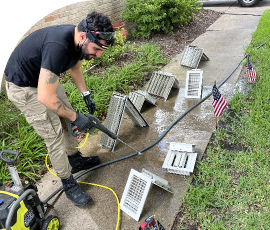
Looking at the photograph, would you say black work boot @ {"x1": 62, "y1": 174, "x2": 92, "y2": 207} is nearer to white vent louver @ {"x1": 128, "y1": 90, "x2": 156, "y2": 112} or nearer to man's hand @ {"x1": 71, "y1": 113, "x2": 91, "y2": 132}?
man's hand @ {"x1": 71, "y1": 113, "x2": 91, "y2": 132}

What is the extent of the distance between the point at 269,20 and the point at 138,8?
3556mm

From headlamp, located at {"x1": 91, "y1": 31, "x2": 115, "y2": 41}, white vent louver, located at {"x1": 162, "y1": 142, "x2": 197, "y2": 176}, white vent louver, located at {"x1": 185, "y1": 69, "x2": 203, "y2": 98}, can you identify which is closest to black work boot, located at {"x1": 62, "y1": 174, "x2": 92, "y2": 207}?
white vent louver, located at {"x1": 162, "y1": 142, "x2": 197, "y2": 176}

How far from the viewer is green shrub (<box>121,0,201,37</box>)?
597 cm

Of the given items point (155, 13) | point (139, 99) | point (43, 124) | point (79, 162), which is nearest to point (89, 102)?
point (79, 162)

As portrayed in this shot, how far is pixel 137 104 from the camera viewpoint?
3.70 m

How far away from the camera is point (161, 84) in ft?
13.4

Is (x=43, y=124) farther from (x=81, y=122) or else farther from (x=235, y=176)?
(x=235, y=176)

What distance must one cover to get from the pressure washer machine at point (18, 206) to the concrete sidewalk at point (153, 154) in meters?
0.38

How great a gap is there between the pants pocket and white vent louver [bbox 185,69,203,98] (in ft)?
8.21

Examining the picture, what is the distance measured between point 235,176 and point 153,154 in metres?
0.99

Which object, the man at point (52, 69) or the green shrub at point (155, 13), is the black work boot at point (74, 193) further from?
the green shrub at point (155, 13)

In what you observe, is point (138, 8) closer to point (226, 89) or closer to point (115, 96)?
point (226, 89)

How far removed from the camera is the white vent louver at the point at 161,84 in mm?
4016

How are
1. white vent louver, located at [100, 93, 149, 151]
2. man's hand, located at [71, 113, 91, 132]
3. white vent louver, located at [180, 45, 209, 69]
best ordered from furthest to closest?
white vent louver, located at [180, 45, 209, 69] → white vent louver, located at [100, 93, 149, 151] → man's hand, located at [71, 113, 91, 132]
